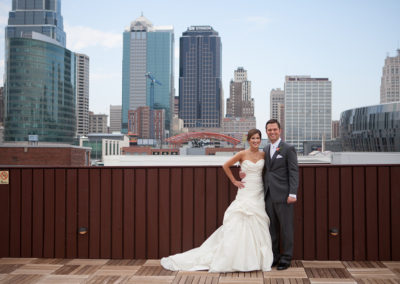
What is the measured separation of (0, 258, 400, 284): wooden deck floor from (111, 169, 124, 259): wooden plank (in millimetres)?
170

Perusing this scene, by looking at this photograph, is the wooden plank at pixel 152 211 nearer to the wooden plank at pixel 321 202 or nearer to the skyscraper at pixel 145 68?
the wooden plank at pixel 321 202

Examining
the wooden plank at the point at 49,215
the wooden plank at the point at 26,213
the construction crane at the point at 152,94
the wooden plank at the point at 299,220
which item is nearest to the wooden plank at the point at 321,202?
the wooden plank at the point at 299,220

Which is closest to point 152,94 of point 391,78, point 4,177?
point 391,78

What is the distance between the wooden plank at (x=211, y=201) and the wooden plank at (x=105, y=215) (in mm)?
1095

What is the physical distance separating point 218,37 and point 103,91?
211 feet

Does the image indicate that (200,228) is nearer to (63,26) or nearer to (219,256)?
(219,256)

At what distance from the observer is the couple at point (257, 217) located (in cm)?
378

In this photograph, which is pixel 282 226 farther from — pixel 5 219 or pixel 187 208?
pixel 5 219

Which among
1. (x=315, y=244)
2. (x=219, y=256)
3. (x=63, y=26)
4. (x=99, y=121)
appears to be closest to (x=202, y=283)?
(x=219, y=256)

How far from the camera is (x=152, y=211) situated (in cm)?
432

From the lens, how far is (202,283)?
350cm

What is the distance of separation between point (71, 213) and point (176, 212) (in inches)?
46.9

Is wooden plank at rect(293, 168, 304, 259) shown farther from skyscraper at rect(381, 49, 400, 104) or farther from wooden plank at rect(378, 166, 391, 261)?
skyscraper at rect(381, 49, 400, 104)

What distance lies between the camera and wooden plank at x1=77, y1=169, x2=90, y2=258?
4336mm
